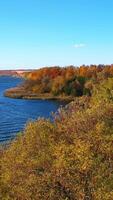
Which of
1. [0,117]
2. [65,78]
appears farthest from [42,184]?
[65,78]

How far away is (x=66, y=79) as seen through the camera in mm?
158625

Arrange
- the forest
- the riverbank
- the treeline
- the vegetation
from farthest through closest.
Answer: the treeline → the vegetation → the riverbank → the forest

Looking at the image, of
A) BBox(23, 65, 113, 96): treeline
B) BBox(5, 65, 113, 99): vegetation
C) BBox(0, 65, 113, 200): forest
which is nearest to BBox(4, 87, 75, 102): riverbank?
BBox(5, 65, 113, 99): vegetation

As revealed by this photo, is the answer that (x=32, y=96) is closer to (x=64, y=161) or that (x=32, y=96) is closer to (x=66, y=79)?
(x=66, y=79)

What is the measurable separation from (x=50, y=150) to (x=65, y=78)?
137 metres

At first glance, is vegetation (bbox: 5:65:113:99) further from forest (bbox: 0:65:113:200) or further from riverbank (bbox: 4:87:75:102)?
forest (bbox: 0:65:113:200)

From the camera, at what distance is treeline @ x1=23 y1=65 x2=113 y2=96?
490 feet

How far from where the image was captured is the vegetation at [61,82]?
149m

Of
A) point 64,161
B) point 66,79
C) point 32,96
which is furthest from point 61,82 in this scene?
point 64,161

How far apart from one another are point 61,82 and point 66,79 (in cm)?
441

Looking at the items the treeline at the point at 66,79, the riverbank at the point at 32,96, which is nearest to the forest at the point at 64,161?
the treeline at the point at 66,79

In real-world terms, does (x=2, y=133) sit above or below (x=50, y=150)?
below

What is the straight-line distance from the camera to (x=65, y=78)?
160 m

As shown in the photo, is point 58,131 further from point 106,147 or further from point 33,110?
point 33,110
